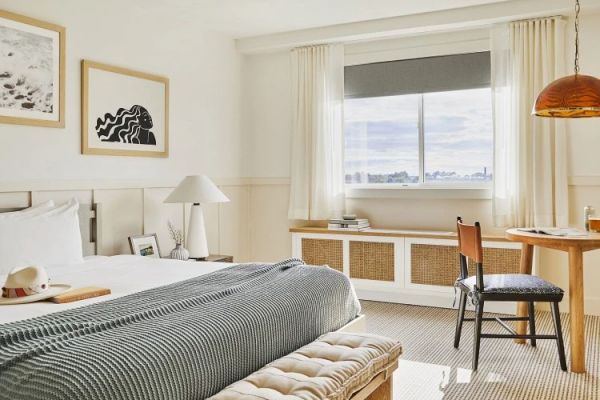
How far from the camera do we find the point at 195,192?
414 centimetres

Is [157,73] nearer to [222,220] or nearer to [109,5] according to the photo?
[109,5]

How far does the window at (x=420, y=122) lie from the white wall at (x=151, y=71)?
1211 mm

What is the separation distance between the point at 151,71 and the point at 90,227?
1364 millimetres

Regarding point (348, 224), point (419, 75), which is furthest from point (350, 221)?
point (419, 75)

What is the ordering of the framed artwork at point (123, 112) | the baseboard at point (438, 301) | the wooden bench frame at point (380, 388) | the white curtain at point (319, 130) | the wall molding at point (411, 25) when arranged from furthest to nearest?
the white curtain at point (319, 130) < the baseboard at point (438, 301) < the wall molding at point (411, 25) < the framed artwork at point (123, 112) < the wooden bench frame at point (380, 388)

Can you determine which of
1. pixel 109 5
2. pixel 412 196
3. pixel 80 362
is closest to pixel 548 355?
pixel 412 196

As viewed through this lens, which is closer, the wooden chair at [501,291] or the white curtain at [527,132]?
the wooden chair at [501,291]

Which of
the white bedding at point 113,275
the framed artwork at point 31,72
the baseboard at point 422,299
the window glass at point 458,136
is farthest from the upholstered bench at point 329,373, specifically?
the window glass at point 458,136

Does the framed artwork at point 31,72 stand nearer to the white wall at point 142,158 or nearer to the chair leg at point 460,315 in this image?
the white wall at point 142,158

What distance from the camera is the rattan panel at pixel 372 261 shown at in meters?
4.84

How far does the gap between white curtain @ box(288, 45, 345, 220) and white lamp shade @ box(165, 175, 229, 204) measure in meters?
1.25

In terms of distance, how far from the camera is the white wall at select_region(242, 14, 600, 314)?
171 inches

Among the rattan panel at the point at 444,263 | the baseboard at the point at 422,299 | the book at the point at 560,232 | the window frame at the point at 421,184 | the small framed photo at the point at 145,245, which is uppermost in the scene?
the window frame at the point at 421,184

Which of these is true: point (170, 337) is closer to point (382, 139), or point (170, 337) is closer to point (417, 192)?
point (417, 192)
